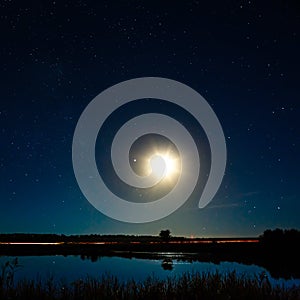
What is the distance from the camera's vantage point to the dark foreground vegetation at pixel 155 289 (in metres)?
16.5

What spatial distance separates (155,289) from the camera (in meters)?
17.2

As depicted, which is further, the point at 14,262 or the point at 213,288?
the point at 213,288

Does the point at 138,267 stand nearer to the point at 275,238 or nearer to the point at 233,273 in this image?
the point at 233,273

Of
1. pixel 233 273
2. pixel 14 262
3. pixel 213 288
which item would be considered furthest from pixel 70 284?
pixel 233 273

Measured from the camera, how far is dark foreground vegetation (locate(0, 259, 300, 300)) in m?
16.5

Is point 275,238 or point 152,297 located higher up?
point 275,238

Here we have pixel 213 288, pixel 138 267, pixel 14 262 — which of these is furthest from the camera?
pixel 138 267

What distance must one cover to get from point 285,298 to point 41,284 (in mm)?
9682

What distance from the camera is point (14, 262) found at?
13383 millimetres

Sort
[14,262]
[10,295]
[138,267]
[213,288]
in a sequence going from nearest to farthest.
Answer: [14,262]
[10,295]
[213,288]
[138,267]

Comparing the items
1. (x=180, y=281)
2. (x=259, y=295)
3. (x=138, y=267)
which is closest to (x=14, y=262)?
(x=180, y=281)

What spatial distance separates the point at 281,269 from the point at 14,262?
36.9 meters

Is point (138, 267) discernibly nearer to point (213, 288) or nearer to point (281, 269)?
point (281, 269)

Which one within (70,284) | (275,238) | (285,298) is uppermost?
(275,238)
